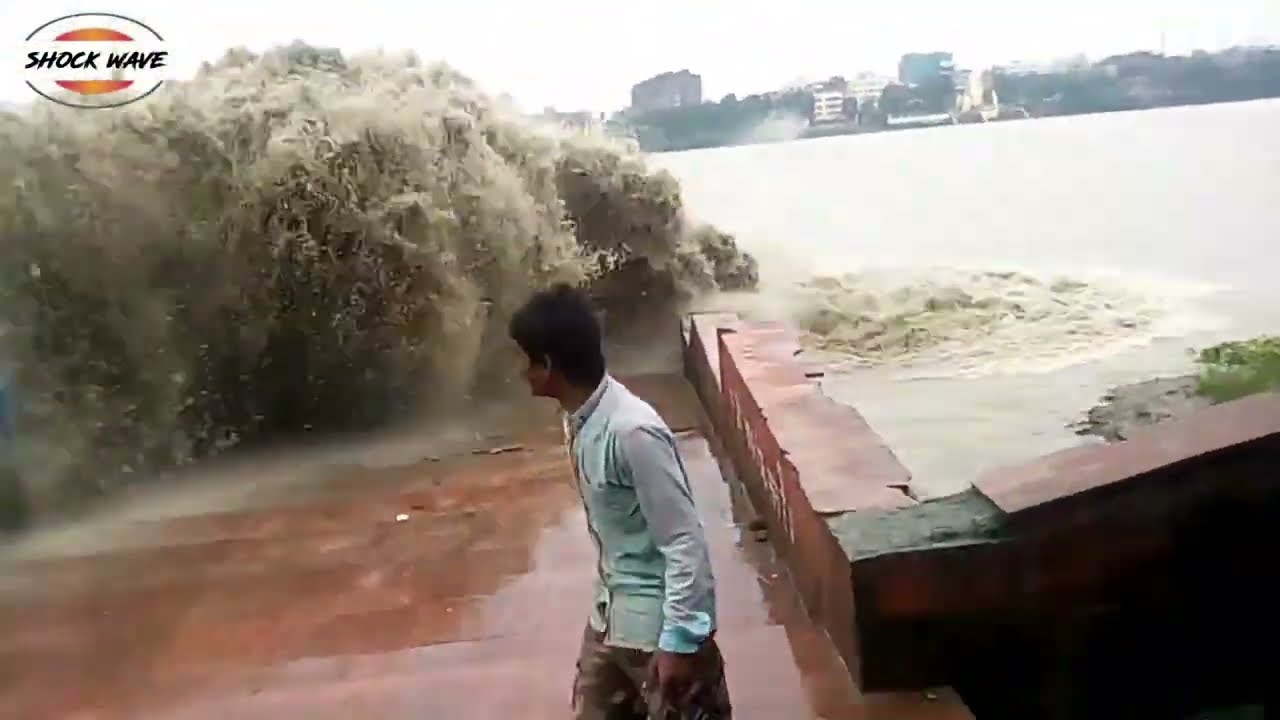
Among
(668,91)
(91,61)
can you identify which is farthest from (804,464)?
(668,91)

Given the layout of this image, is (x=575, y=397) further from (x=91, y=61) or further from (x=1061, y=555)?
(x=91, y=61)

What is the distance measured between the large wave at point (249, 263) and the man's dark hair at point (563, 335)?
12.6ft

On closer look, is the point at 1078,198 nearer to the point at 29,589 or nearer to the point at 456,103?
the point at 456,103

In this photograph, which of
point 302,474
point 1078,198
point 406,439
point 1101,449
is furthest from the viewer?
point 1078,198

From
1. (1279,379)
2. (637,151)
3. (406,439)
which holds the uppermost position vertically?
(637,151)

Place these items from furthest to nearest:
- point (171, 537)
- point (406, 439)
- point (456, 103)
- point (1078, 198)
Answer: point (1078, 198)
point (456, 103)
point (406, 439)
point (171, 537)

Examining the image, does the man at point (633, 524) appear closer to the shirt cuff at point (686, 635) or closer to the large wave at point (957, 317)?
the shirt cuff at point (686, 635)

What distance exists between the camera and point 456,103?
7.70 meters

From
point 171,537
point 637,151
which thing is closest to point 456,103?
point 637,151

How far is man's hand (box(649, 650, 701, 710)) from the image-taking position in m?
2.13

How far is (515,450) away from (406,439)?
0.77 metres

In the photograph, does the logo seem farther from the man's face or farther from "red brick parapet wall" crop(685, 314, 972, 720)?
the man's face

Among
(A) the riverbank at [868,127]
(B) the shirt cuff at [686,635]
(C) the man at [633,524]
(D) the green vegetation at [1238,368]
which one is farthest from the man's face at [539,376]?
(A) the riverbank at [868,127]

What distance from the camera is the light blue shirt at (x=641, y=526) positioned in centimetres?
210
